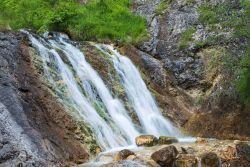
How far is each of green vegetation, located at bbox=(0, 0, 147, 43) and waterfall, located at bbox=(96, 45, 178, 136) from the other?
2837mm

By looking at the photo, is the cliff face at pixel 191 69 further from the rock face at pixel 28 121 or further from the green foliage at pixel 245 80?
the rock face at pixel 28 121

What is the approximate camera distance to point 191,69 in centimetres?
2117

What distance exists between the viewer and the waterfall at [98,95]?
15297 millimetres

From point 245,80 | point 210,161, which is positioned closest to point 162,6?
point 245,80

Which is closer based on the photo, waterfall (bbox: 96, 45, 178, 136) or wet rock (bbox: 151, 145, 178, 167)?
wet rock (bbox: 151, 145, 178, 167)

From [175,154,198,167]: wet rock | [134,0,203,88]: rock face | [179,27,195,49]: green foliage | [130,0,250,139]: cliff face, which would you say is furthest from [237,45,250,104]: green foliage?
[179,27,195,49]: green foliage

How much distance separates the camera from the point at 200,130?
17.4m

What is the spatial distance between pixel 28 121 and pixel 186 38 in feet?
38.1

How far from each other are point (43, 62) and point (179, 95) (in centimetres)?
648

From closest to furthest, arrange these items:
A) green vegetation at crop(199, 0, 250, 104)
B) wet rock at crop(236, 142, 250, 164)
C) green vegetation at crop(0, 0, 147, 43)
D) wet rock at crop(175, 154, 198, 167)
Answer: wet rock at crop(175, 154, 198, 167) → wet rock at crop(236, 142, 250, 164) → green vegetation at crop(199, 0, 250, 104) → green vegetation at crop(0, 0, 147, 43)

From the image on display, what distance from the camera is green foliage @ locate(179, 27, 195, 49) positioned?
2208 cm

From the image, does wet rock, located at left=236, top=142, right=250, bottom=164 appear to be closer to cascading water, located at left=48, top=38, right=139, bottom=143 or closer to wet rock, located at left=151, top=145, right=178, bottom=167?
wet rock, located at left=151, top=145, right=178, bottom=167

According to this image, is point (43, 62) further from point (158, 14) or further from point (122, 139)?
point (158, 14)

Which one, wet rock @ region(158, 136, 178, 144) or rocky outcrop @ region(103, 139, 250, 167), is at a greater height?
wet rock @ region(158, 136, 178, 144)
